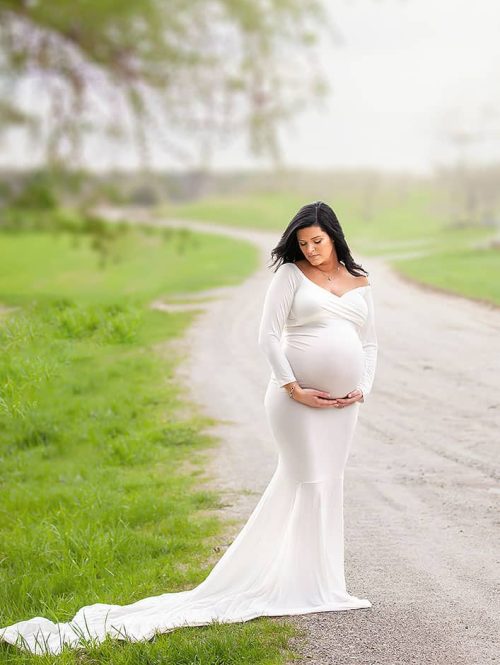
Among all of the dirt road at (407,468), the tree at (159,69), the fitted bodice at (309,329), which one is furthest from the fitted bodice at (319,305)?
the dirt road at (407,468)

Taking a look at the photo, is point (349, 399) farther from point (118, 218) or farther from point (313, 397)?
point (118, 218)

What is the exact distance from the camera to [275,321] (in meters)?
3.21

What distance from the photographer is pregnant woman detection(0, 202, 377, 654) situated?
323 centimetres

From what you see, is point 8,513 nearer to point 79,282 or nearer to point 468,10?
point 79,282

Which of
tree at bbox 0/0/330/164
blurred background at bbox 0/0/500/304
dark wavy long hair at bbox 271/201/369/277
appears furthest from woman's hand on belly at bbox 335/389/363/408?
tree at bbox 0/0/330/164

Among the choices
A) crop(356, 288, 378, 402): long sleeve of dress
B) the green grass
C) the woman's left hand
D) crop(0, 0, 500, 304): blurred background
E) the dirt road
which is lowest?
the dirt road

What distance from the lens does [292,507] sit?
3432mm

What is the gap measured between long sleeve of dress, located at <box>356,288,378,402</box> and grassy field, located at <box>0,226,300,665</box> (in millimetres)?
899

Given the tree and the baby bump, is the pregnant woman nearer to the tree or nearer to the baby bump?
the baby bump

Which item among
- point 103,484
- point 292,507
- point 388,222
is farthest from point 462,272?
point 292,507

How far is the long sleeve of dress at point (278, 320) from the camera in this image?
10.5 feet

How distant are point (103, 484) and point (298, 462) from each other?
8.17 ft

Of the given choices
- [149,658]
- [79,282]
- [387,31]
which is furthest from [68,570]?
[79,282]

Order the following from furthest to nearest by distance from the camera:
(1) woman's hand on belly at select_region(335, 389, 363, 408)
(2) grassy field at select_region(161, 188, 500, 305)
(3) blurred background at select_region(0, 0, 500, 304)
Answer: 1. (2) grassy field at select_region(161, 188, 500, 305)
2. (3) blurred background at select_region(0, 0, 500, 304)
3. (1) woman's hand on belly at select_region(335, 389, 363, 408)
